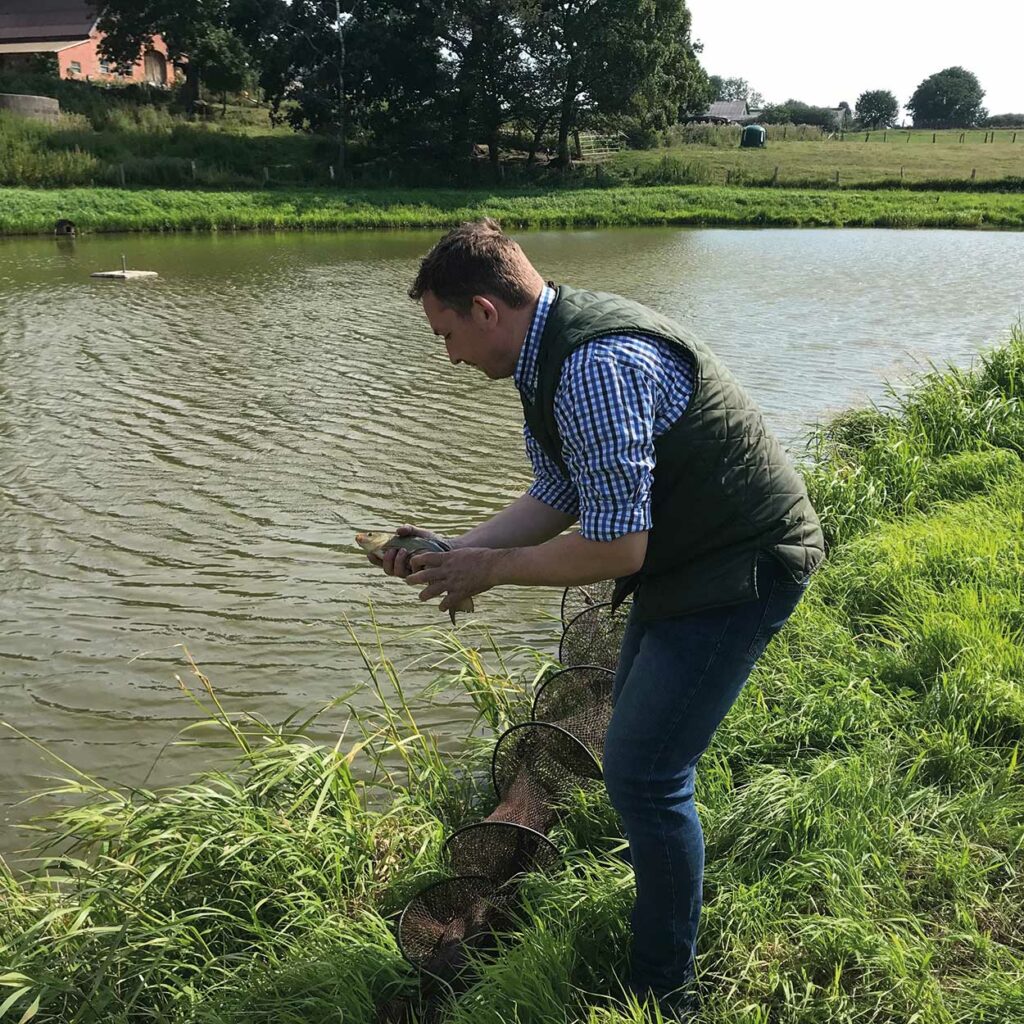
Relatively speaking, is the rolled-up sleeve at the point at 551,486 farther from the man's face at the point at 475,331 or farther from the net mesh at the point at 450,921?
the net mesh at the point at 450,921

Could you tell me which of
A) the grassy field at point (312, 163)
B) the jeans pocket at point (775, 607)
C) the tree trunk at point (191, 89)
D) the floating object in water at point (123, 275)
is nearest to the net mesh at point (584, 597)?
the jeans pocket at point (775, 607)

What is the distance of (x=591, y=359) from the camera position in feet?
7.54

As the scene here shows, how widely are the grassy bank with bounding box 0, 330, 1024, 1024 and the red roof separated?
67964 millimetres

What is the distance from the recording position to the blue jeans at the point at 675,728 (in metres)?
2.54

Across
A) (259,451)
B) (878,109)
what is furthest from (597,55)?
(878,109)

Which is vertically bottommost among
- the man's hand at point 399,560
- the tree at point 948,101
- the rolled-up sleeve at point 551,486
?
the man's hand at point 399,560

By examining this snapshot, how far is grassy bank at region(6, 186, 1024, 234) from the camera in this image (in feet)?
107

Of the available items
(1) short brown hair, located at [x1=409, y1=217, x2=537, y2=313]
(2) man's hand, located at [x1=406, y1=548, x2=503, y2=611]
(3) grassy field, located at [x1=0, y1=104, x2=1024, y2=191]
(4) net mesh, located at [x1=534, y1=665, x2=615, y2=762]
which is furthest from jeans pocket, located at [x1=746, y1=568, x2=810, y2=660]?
(3) grassy field, located at [x1=0, y1=104, x2=1024, y2=191]

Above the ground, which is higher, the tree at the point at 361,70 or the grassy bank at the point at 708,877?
the tree at the point at 361,70

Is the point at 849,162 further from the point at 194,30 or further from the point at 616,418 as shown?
the point at 616,418

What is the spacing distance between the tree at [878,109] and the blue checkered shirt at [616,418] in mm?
133883

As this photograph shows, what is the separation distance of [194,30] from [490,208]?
22.0 metres

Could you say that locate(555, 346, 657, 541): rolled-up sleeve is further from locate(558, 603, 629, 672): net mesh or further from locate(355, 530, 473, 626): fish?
locate(558, 603, 629, 672): net mesh

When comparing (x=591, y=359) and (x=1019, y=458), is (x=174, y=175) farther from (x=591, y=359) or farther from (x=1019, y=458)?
(x=591, y=359)
